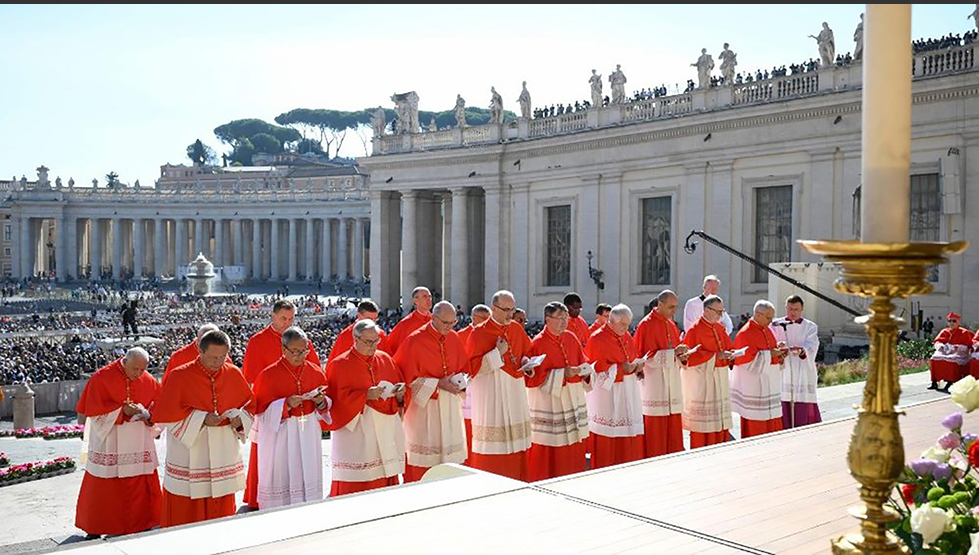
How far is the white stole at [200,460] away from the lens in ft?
31.0

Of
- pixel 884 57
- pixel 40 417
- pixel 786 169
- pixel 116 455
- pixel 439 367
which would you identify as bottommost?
pixel 40 417

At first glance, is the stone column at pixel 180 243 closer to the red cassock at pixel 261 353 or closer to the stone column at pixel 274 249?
the stone column at pixel 274 249

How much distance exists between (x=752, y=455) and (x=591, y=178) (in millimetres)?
31475

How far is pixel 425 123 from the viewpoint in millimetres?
160375

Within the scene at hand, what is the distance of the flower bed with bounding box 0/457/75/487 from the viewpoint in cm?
1338

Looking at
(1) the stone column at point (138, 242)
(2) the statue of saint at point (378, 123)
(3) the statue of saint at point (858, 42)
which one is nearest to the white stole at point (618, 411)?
(3) the statue of saint at point (858, 42)

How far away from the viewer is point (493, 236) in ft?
144

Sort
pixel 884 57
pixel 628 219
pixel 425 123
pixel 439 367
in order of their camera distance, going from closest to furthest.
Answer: pixel 884 57, pixel 439 367, pixel 628 219, pixel 425 123

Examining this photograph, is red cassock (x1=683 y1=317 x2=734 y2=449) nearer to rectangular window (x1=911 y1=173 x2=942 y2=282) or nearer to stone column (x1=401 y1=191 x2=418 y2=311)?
rectangular window (x1=911 y1=173 x2=942 y2=282)

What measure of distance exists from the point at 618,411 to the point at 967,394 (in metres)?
8.02

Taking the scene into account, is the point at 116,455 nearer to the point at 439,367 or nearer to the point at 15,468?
the point at 439,367

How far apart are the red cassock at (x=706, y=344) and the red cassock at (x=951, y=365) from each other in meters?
6.48

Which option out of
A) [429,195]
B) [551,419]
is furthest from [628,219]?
[551,419]

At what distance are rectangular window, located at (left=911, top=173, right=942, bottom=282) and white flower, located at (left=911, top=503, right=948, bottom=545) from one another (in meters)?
25.6
